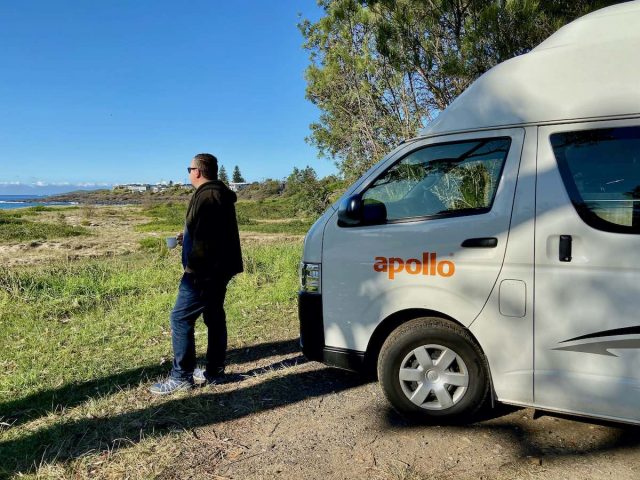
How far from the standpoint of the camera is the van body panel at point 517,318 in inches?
118

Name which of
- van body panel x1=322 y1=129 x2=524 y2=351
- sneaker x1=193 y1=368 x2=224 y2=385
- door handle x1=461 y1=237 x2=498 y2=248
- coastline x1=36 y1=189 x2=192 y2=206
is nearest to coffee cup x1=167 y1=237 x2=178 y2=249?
sneaker x1=193 y1=368 x2=224 y2=385

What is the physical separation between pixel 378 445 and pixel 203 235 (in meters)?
2.04

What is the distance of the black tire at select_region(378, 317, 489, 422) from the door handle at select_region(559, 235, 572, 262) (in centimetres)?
→ 79

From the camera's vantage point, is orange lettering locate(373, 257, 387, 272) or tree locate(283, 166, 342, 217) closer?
orange lettering locate(373, 257, 387, 272)

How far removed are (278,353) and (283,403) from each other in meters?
1.31

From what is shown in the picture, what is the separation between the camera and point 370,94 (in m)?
10.8

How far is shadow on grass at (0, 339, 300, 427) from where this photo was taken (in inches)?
153

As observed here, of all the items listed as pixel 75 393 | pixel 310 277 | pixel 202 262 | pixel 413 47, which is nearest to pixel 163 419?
pixel 75 393

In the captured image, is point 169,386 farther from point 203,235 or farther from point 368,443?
point 368,443

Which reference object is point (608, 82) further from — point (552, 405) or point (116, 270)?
point (116, 270)

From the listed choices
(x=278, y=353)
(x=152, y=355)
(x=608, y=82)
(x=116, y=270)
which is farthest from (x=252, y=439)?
(x=116, y=270)

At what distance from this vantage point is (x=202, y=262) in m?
3.93

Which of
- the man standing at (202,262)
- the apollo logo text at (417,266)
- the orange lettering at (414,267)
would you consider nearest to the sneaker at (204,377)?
the man standing at (202,262)

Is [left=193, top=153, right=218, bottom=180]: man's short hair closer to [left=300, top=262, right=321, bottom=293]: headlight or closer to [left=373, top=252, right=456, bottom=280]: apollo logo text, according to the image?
[left=300, top=262, right=321, bottom=293]: headlight
